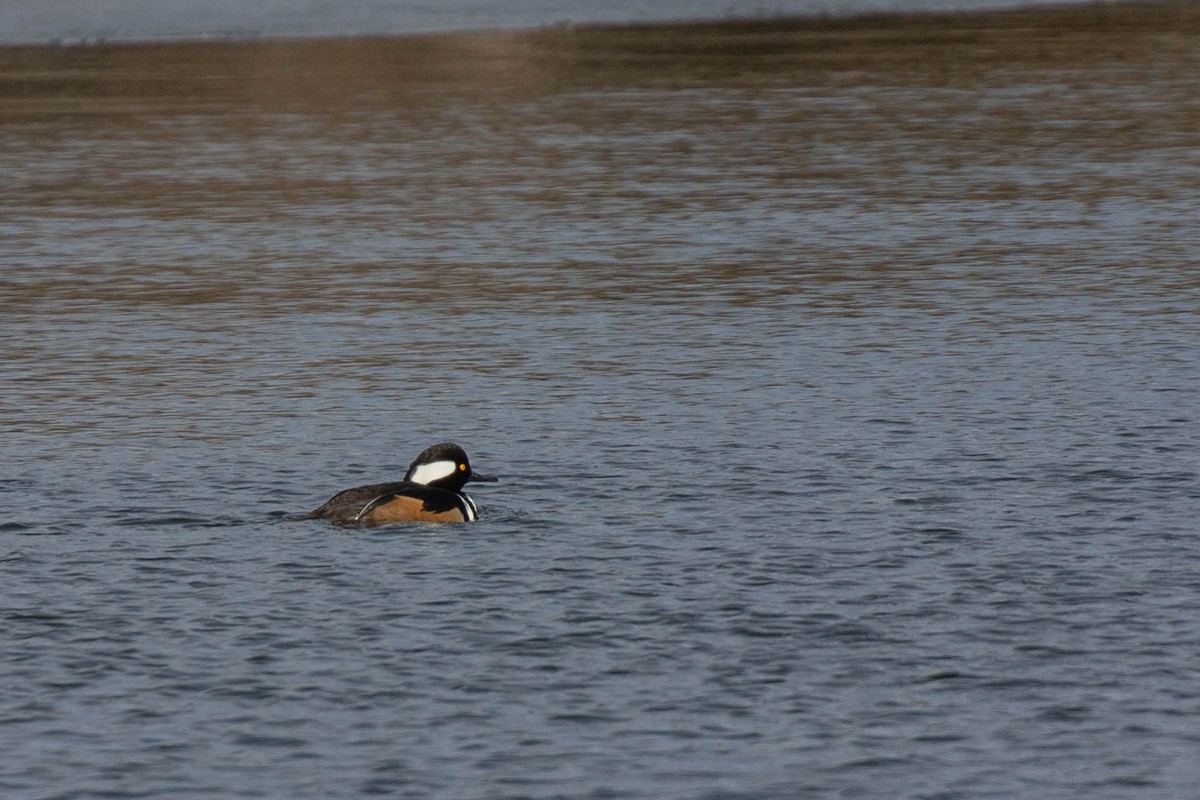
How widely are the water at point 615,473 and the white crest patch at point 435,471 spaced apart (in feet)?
1.71

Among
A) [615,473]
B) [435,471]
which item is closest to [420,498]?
[435,471]

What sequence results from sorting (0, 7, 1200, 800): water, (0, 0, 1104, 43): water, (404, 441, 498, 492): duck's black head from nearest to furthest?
(0, 7, 1200, 800): water
(404, 441, 498, 492): duck's black head
(0, 0, 1104, 43): water

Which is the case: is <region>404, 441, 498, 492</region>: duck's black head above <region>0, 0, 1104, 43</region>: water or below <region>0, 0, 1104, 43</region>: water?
below

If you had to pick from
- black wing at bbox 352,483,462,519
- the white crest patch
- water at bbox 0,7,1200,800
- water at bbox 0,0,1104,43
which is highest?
water at bbox 0,0,1104,43

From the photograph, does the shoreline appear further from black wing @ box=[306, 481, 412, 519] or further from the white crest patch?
black wing @ box=[306, 481, 412, 519]

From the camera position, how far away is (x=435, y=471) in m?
15.2

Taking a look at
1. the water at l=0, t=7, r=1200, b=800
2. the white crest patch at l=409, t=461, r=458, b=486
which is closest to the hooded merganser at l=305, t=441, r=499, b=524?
the white crest patch at l=409, t=461, r=458, b=486

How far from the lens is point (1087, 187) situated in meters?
33.7

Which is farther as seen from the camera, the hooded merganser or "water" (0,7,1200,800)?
the hooded merganser

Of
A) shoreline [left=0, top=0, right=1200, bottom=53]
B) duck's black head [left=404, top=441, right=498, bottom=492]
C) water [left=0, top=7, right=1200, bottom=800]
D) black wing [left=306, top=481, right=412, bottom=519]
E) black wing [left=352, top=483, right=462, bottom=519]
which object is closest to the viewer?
water [left=0, top=7, right=1200, bottom=800]

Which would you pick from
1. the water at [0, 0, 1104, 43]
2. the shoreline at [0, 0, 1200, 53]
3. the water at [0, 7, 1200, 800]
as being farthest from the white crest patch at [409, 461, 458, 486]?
the shoreline at [0, 0, 1200, 53]

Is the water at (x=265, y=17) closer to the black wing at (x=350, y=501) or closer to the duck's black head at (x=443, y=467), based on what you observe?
the duck's black head at (x=443, y=467)

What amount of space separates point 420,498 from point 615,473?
190cm

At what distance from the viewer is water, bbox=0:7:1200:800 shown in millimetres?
10766
